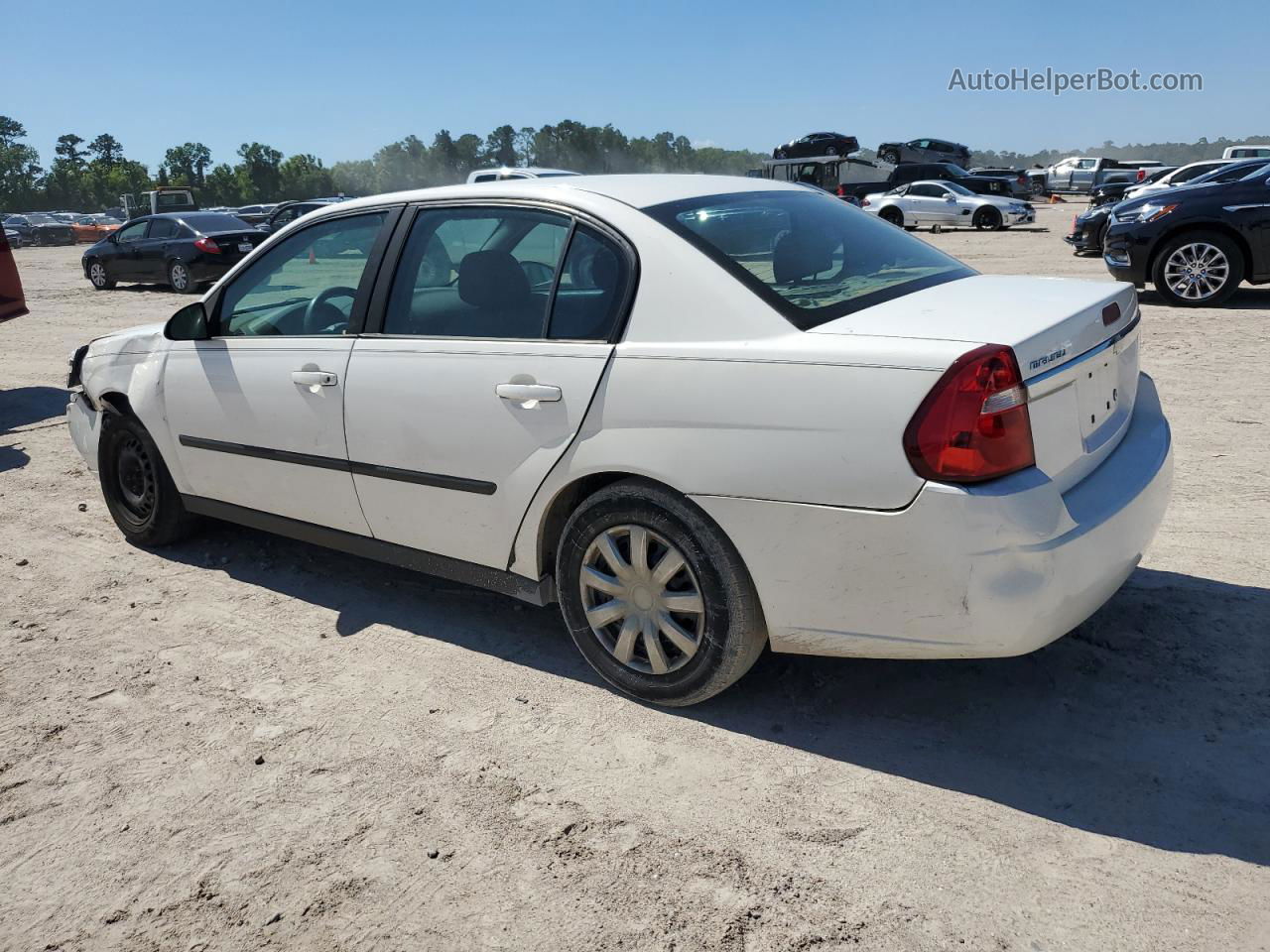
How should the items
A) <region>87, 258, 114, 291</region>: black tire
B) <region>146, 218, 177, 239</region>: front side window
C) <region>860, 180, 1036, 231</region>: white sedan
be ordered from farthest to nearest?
<region>860, 180, 1036, 231</region>: white sedan
<region>87, 258, 114, 291</region>: black tire
<region>146, 218, 177, 239</region>: front side window

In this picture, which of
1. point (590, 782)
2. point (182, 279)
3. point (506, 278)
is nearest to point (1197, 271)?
point (506, 278)

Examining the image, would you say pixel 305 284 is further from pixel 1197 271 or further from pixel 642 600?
pixel 1197 271

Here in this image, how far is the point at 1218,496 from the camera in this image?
509cm

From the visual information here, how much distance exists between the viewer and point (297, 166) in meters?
126

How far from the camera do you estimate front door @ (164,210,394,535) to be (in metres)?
3.98

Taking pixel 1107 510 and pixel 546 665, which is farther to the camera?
pixel 546 665

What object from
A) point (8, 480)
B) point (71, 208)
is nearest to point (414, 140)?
point (71, 208)

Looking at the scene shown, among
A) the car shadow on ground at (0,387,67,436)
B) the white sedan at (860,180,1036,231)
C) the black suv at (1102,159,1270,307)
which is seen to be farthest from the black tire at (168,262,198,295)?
the white sedan at (860,180,1036,231)

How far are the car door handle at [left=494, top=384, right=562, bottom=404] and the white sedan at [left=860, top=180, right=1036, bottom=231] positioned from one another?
29.2 m

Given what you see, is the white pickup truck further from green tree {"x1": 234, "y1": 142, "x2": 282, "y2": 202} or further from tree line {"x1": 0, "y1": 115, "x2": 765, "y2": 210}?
green tree {"x1": 234, "y1": 142, "x2": 282, "y2": 202}

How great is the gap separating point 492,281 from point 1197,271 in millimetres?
10279

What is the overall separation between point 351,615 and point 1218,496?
13.4 feet

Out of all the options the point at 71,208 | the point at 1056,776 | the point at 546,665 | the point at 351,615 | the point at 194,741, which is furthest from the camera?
the point at 71,208

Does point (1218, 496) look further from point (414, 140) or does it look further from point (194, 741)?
point (414, 140)
